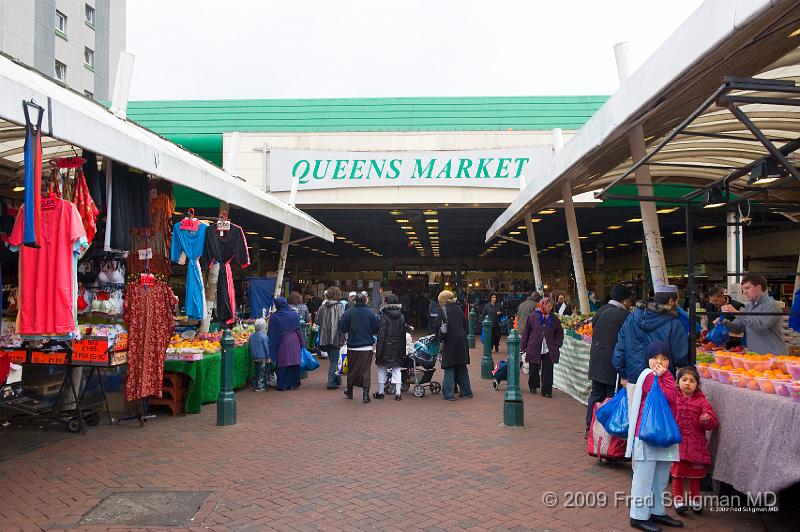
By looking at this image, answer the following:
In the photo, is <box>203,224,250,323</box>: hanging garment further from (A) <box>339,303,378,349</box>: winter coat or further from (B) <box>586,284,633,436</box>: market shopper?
(B) <box>586,284,633,436</box>: market shopper

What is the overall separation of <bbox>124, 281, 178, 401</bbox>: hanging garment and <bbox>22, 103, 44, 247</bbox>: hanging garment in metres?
3.32

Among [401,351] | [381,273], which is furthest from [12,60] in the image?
[381,273]

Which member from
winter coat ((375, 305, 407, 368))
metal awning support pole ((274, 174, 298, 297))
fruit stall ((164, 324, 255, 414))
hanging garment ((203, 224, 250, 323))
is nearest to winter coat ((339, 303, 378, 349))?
winter coat ((375, 305, 407, 368))

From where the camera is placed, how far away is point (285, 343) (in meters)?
11.0

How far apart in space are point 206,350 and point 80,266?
225cm

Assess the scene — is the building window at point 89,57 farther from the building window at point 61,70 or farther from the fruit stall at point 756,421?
the fruit stall at point 756,421

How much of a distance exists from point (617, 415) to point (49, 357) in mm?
6330

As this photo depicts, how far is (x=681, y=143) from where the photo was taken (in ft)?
27.9

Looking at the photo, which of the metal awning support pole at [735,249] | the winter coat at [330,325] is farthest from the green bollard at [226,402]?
the metal awning support pole at [735,249]

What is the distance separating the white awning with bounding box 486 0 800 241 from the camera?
4.06 m

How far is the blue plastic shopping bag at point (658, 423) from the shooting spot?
462 centimetres

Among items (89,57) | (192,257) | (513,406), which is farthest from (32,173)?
(89,57)

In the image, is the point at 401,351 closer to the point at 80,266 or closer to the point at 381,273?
the point at 80,266

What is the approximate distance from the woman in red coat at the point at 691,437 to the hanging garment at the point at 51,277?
17.5 ft
